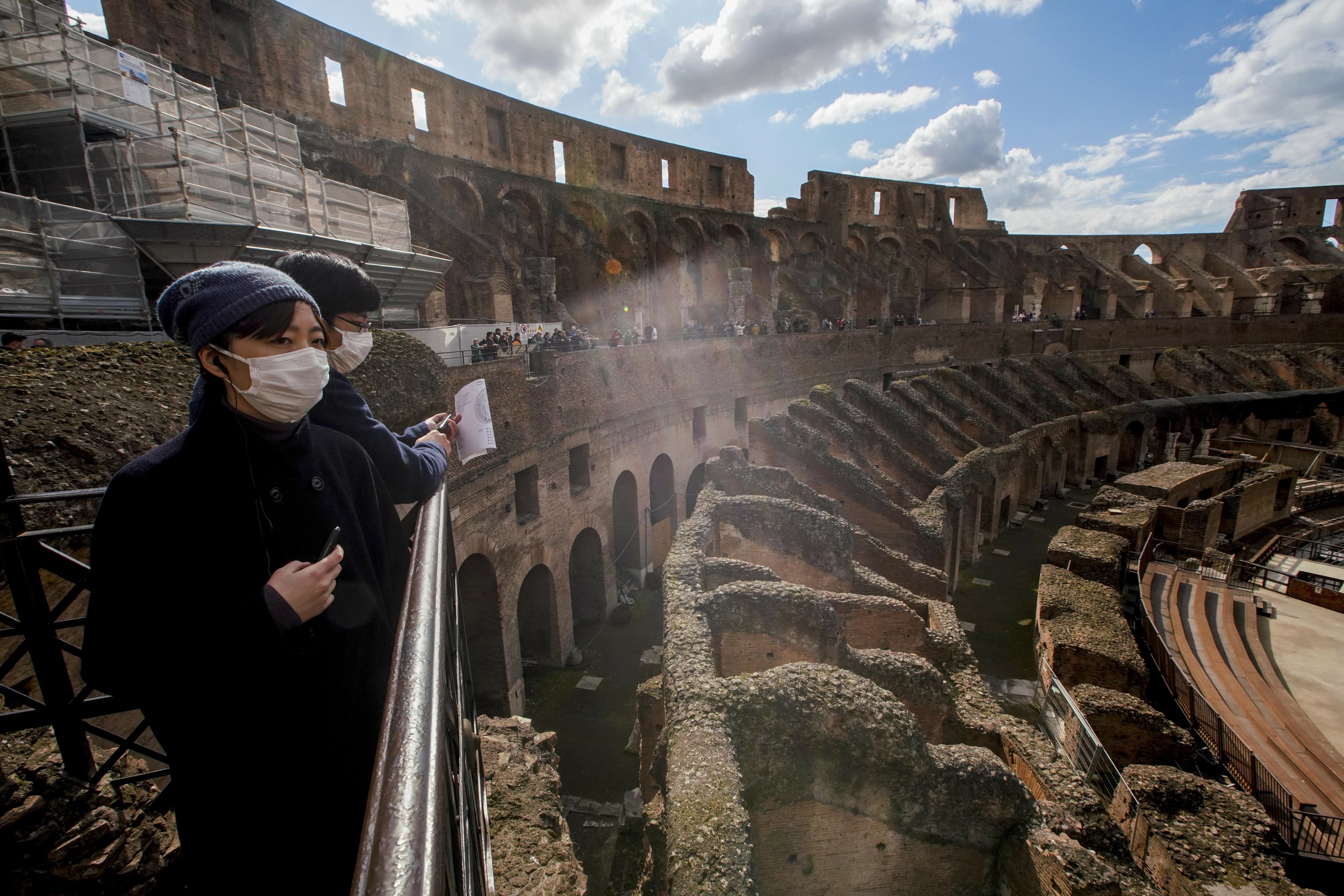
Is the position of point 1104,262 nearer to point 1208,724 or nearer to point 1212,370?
point 1212,370

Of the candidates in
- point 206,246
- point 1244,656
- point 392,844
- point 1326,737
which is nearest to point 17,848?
point 392,844

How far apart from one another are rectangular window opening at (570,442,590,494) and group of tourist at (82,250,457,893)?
396 inches

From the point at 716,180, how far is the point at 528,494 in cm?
2429

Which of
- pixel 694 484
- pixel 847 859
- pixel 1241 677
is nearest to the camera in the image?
pixel 847 859

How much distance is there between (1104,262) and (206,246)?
4280cm

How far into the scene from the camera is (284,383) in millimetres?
1562

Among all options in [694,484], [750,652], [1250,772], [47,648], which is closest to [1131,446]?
[694,484]

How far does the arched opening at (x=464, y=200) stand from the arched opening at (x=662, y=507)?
323 inches

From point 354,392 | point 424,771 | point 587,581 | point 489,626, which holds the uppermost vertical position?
point 354,392

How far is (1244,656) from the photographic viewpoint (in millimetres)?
10922

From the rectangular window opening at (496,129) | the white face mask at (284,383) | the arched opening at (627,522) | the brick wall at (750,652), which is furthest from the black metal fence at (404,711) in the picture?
the rectangular window opening at (496,129)

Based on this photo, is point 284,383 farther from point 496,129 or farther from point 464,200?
point 496,129

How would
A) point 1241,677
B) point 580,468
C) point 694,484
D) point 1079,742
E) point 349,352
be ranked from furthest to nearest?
1. point 694,484
2. point 580,468
3. point 1241,677
4. point 1079,742
5. point 349,352

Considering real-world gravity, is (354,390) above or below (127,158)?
below
